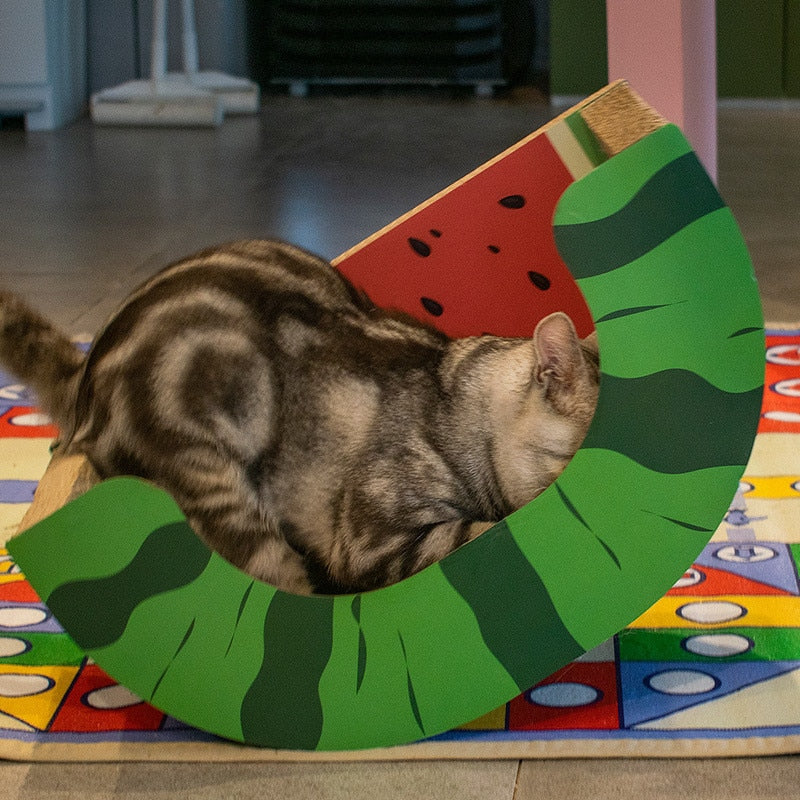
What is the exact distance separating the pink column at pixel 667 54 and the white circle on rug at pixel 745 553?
0.60m

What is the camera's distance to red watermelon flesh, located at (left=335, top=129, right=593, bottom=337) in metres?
Answer: 1.71

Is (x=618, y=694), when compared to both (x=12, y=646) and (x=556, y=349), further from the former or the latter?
(x=12, y=646)

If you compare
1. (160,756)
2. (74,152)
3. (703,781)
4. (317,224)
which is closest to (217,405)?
(160,756)

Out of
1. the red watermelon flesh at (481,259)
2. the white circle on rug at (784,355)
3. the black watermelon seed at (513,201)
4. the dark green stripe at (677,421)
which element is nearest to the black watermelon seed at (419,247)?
the red watermelon flesh at (481,259)

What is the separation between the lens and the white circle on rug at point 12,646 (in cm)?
143

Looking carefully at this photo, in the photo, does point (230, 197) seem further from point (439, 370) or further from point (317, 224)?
point (439, 370)

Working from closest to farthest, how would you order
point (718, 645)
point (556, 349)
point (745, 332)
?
point (745, 332), point (556, 349), point (718, 645)

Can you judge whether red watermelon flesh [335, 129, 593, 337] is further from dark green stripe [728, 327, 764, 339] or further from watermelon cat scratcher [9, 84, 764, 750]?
dark green stripe [728, 327, 764, 339]

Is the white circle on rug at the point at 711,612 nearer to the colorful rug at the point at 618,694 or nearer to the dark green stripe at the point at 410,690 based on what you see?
the colorful rug at the point at 618,694

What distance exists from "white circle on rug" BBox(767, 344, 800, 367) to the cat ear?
118 cm

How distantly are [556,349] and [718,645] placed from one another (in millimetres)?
436

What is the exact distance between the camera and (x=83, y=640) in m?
1.23

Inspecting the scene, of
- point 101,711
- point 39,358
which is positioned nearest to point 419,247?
point 39,358

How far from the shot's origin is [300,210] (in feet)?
12.6
